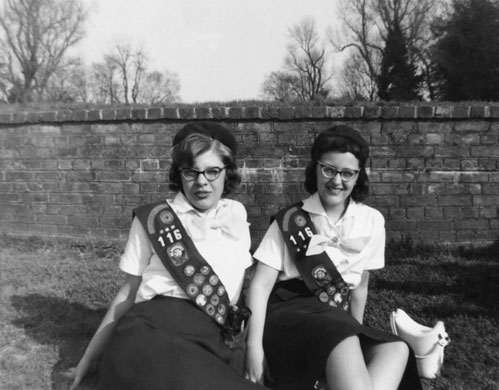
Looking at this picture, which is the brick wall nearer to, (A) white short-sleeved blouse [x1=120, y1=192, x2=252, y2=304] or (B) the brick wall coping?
(B) the brick wall coping

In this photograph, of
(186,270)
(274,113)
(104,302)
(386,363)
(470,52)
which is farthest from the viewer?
(470,52)

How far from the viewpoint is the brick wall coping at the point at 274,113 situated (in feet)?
13.8

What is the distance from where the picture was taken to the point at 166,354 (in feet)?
5.55

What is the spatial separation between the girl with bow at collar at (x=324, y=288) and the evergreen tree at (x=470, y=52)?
16238 millimetres

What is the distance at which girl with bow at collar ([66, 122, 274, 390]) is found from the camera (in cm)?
180

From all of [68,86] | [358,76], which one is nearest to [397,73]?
[358,76]

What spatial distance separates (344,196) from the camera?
2.25m

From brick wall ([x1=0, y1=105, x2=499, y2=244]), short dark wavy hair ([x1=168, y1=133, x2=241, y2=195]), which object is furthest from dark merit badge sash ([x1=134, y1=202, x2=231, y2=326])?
brick wall ([x1=0, y1=105, x2=499, y2=244])

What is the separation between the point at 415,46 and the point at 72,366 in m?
25.5

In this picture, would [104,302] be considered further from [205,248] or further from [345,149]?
[345,149]

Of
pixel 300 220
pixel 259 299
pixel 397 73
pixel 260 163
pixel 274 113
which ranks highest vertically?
pixel 397 73

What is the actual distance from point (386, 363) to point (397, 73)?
25.8m

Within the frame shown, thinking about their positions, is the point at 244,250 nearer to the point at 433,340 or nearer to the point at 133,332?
the point at 133,332

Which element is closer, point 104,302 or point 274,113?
point 104,302
